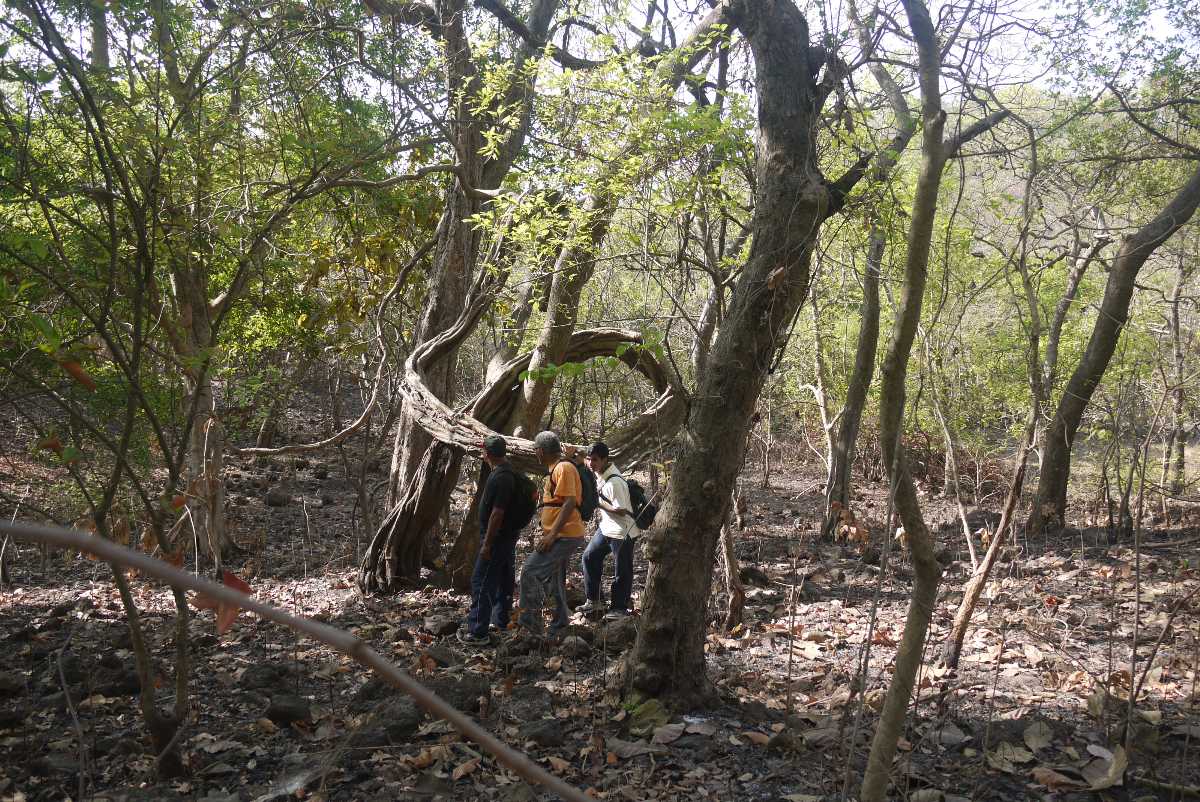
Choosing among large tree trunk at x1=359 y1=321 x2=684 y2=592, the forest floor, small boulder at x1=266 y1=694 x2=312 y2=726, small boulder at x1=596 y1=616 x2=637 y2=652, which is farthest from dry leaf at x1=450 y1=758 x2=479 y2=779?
large tree trunk at x1=359 y1=321 x2=684 y2=592

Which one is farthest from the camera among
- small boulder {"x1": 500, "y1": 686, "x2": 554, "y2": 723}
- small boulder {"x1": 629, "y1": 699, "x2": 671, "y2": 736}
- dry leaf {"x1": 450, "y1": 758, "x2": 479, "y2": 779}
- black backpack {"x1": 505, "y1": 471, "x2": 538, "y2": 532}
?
black backpack {"x1": 505, "y1": 471, "x2": 538, "y2": 532}

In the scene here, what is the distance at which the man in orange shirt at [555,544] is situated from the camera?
6.64m

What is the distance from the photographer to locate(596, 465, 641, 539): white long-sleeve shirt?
289 inches

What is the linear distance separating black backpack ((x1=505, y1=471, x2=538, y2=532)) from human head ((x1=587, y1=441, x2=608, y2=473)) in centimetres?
60

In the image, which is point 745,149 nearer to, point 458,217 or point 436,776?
point 458,217

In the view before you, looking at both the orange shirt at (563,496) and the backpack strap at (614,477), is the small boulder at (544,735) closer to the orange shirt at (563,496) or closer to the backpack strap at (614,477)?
the orange shirt at (563,496)

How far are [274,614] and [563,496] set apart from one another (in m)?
5.90

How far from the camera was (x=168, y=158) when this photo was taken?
23.0 ft

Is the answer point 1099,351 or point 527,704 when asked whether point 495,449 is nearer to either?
point 527,704

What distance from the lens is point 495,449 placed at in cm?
682

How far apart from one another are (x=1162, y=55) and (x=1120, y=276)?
2.58m

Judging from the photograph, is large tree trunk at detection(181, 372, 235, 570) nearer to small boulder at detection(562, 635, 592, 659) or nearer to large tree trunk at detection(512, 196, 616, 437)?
large tree trunk at detection(512, 196, 616, 437)

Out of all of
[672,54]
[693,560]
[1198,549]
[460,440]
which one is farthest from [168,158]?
[1198,549]

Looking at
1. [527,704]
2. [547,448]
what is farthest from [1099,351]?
[527,704]
